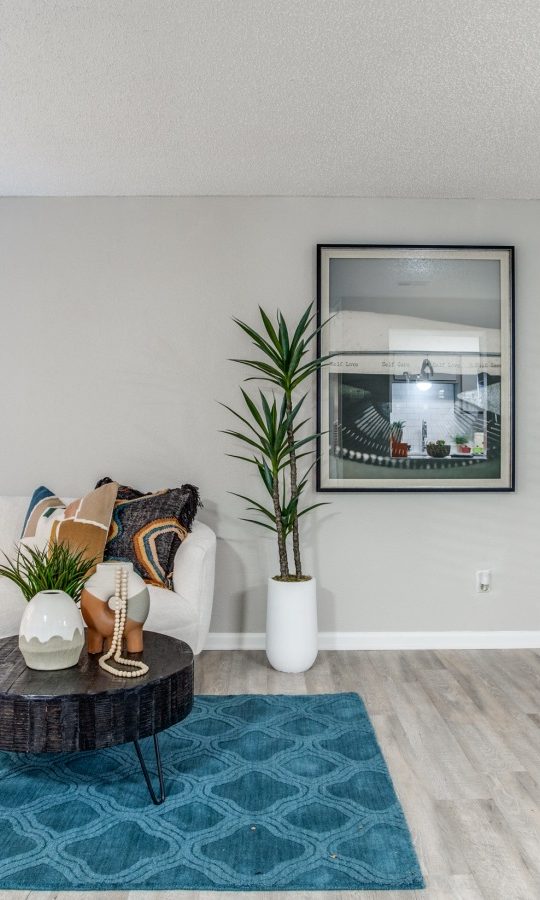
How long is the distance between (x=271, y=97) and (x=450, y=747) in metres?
2.56

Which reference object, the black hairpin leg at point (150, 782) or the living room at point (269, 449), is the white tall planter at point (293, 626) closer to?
the living room at point (269, 449)

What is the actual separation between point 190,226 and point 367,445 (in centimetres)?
155

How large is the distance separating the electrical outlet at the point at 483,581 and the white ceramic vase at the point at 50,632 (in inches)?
99.4

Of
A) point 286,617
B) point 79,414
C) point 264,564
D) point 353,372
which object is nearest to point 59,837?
point 286,617

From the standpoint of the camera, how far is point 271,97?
2.86 m

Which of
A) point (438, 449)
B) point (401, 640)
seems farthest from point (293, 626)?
point (438, 449)

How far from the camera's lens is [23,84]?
278 cm

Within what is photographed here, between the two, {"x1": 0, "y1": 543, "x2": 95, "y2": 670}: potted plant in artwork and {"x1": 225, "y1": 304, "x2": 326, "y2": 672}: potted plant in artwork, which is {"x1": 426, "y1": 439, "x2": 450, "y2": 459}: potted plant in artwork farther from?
{"x1": 0, "y1": 543, "x2": 95, "y2": 670}: potted plant in artwork

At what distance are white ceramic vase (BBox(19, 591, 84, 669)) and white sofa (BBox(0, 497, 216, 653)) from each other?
0.96m

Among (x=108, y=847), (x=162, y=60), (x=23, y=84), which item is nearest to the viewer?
(x=108, y=847)

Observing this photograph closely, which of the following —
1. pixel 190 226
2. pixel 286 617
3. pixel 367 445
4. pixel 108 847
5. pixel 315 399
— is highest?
pixel 190 226

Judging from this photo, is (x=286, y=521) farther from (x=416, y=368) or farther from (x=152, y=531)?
(x=416, y=368)

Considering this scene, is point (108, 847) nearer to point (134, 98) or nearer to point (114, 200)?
point (134, 98)

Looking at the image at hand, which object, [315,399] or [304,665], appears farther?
[315,399]
